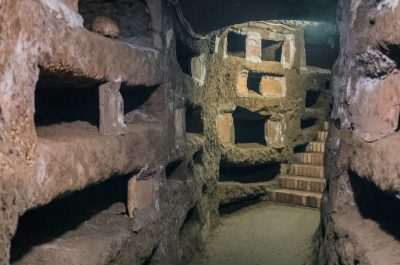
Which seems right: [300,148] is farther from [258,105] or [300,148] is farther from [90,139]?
[90,139]

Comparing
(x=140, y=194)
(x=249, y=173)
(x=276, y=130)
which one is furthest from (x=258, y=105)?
(x=140, y=194)

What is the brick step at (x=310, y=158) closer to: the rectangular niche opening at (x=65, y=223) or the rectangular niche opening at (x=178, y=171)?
the rectangular niche opening at (x=178, y=171)

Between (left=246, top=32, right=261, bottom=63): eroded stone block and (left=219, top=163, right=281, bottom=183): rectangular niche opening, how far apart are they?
178 cm

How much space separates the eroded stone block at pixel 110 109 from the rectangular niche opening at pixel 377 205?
1408 millimetres

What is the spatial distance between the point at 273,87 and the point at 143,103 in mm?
3891

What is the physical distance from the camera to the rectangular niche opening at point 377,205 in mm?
1929

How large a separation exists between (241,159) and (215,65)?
154 centimetres

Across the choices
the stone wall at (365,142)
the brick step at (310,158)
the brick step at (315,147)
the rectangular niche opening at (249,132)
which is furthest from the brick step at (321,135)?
the stone wall at (365,142)

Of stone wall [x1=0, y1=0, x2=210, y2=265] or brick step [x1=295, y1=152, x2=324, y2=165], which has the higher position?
stone wall [x1=0, y1=0, x2=210, y2=265]

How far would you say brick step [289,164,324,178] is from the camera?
20.5 feet

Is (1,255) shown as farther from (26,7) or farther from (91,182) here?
(26,7)

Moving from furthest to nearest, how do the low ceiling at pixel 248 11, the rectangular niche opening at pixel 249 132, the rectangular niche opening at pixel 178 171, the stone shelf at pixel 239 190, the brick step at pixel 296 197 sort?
the rectangular niche opening at pixel 249 132, the stone shelf at pixel 239 190, the brick step at pixel 296 197, the rectangular niche opening at pixel 178 171, the low ceiling at pixel 248 11

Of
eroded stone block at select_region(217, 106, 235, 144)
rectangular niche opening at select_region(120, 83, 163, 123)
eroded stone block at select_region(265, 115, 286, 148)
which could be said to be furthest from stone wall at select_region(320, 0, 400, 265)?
eroded stone block at select_region(265, 115, 286, 148)

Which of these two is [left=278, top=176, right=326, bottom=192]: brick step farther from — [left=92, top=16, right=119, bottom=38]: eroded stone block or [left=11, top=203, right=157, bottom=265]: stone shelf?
[left=92, top=16, right=119, bottom=38]: eroded stone block
